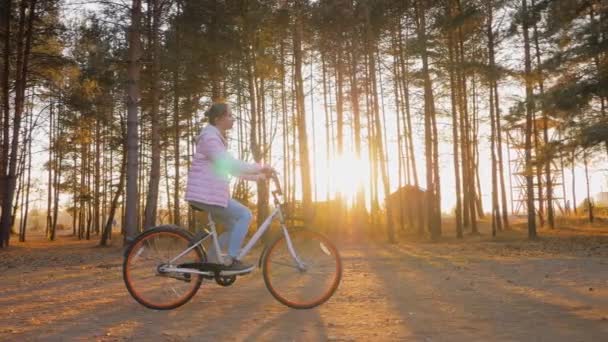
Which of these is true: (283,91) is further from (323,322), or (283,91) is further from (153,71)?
(323,322)

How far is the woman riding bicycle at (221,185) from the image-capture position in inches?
189

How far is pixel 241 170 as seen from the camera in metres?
4.81

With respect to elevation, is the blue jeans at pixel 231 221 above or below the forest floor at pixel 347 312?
above

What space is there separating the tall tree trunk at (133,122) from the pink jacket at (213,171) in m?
9.05

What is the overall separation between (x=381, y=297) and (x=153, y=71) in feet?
45.2

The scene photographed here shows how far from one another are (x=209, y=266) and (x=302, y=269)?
923 millimetres

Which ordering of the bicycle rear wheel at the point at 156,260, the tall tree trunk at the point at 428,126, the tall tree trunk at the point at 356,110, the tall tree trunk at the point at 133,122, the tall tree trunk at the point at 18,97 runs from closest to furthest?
the bicycle rear wheel at the point at 156,260 → the tall tree trunk at the point at 133,122 → the tall tree trunk at the point at 18,97 → the tall tree trunk at the point at 428,126 → the tall tree trunk at the point at 356,110

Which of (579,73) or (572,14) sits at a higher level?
(572,14)

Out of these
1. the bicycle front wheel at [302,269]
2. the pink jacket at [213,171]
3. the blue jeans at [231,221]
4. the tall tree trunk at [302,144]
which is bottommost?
the bicycle front wheel at [302,269]

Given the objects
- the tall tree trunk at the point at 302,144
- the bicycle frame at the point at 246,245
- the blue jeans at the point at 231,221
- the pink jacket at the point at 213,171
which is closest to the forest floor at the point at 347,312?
the bicycle frame at the point at 246,245

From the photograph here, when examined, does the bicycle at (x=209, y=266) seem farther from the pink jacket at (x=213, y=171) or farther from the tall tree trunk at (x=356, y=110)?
the tall tree trunk at (x=356, y=110)

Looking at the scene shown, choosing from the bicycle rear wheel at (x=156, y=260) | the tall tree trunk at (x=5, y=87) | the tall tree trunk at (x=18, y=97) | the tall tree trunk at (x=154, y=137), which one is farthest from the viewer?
the tall tree trunk at (x=18, y=97)

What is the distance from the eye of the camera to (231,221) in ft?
16.2

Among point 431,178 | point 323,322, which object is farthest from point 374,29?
Result: point 323,322
